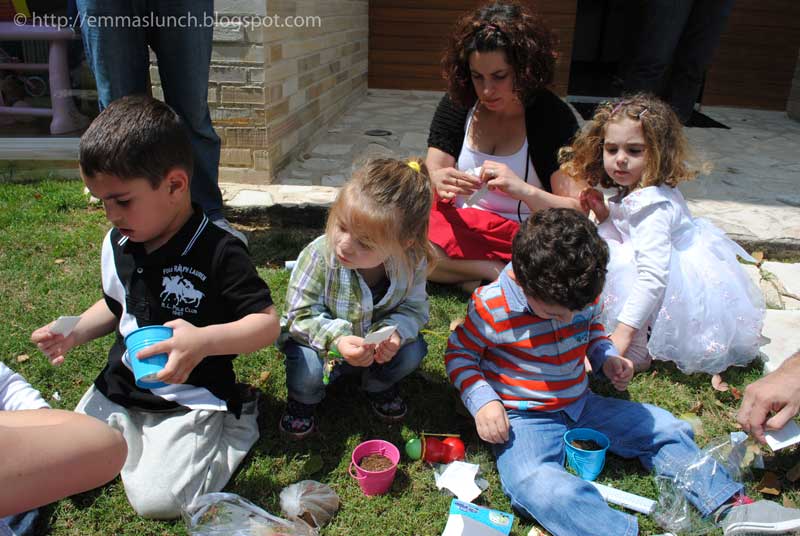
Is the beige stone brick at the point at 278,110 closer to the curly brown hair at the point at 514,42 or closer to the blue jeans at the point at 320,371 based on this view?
the curly brown hair at the point at 514,42

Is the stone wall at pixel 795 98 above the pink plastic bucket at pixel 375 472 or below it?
above

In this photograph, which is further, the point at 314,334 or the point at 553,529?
the point at 314,334

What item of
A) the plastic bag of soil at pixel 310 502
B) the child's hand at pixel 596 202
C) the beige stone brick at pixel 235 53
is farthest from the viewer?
the beige stone brick at pixel 235 53

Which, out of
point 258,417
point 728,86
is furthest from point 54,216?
point 728,86

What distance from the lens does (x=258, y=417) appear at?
233 cm

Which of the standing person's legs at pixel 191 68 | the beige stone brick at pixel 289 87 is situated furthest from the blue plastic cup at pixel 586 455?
the beige stone brick at pixel 289 87

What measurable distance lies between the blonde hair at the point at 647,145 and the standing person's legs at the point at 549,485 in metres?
1.21

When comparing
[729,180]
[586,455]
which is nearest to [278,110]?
[586,455]

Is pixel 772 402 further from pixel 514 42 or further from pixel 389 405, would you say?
pixel 514 42

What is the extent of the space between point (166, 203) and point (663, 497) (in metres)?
1.76

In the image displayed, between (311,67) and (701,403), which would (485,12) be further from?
(311,67)

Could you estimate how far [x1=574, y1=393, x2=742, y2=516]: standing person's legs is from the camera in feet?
6.42

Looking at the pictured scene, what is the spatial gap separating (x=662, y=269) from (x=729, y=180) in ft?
9.30

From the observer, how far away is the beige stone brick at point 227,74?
4.07 meters
